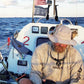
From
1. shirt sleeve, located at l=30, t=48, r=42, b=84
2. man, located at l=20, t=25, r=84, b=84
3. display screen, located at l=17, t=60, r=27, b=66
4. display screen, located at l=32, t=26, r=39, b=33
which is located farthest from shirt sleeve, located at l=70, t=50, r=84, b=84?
display screen, located at l=32, t=26, r=39, b=33

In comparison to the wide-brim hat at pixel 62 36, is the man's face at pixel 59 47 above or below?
below

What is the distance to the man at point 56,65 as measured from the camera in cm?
450

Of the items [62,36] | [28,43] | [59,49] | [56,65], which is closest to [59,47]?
[59,49]

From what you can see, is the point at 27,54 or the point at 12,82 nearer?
the point at 12,82

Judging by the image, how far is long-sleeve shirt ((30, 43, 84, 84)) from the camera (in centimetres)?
454

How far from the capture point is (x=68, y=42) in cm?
425

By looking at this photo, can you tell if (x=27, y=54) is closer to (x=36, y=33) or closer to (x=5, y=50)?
(x=36, y=33)

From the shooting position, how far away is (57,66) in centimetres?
457

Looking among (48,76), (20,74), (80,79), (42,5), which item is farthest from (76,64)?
(42,5)

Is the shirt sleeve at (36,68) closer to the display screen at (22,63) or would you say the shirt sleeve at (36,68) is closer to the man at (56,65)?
the man at (56,65)

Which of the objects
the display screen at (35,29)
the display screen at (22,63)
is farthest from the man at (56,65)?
the display screen at (35,29)

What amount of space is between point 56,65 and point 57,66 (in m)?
0.03

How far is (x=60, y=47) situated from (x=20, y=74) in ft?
8.82

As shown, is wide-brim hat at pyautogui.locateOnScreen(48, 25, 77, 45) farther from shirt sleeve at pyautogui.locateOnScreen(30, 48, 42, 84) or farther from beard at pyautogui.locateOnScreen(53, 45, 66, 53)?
shirt sleeve at pyautogui.locateOnScreen(30, 48, 42, 84)
